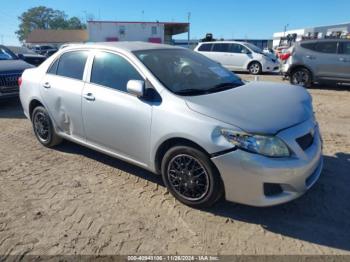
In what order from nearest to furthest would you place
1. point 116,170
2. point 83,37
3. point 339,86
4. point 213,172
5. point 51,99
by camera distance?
point 213,172
point 116,170
point 51,99
point 339,86
point 83,37

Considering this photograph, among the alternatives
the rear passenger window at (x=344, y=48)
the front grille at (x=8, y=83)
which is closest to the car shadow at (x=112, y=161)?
the front grille at (x=8, y=83)

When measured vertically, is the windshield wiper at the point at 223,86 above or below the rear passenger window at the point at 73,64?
below

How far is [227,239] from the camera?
9.64 feet

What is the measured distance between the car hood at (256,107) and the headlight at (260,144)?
6cm

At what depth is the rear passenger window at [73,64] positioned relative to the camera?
436 cm

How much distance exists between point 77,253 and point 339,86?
11.3m

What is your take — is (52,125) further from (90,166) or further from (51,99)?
(90,166)

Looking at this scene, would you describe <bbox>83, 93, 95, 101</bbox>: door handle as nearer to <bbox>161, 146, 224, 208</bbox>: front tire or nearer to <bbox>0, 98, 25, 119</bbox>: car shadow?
<bbox>161, 146, 224, 208</bbox>: front tire

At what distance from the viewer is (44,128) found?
201 inches

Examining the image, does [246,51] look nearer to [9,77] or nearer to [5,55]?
[5,55]

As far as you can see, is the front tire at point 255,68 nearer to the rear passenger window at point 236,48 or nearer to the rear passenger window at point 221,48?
the rear passenger window at point 236,48

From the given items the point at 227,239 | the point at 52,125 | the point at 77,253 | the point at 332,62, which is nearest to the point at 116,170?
the point at 52,125

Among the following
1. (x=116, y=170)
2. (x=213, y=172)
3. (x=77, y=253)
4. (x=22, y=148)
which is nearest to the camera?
(x=77, y=253)

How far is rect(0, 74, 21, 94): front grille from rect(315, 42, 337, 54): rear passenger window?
9.30m
